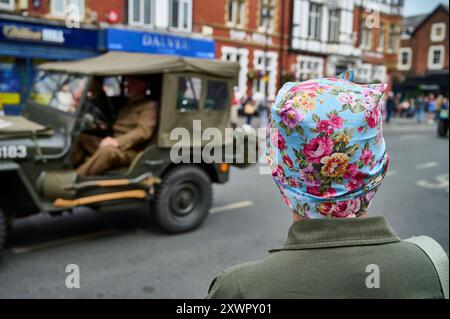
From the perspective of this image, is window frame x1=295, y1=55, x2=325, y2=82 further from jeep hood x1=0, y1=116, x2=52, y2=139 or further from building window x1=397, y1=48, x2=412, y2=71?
jeep hood x1=0, y1=116, x2=52, y2=139

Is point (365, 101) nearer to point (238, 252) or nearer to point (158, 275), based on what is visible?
point (158, 275)

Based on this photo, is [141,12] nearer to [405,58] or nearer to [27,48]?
[27,48]

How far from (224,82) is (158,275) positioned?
2532 mm

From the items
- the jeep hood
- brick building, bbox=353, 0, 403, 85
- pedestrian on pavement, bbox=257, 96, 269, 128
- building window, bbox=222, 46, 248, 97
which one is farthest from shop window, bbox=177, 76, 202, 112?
brick building, bbox=353, 0, 403, 85

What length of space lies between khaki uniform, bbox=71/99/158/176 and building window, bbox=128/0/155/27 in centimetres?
686

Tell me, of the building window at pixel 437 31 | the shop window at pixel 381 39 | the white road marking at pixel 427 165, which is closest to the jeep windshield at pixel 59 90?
the white road marking at pixel 427 165

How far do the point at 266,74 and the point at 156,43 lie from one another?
9.98 m

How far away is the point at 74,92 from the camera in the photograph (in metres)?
5.25

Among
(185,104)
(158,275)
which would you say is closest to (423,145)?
(185,104)

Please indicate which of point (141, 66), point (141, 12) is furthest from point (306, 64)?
point (141, 66)

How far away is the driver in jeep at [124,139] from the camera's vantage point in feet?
16.6

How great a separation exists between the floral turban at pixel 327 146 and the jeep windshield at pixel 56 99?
4056 millimetres

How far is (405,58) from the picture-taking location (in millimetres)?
38594
